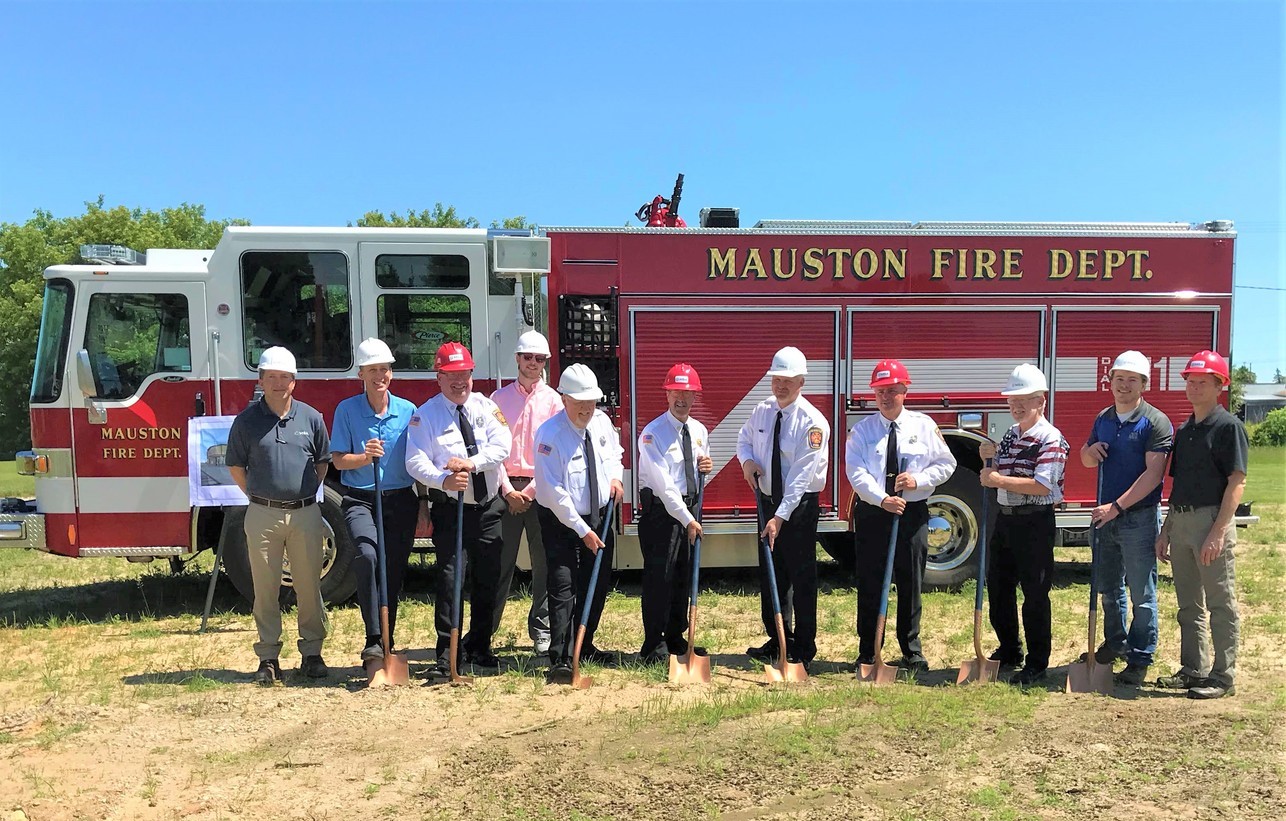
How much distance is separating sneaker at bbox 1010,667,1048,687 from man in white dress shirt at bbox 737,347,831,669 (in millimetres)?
1156

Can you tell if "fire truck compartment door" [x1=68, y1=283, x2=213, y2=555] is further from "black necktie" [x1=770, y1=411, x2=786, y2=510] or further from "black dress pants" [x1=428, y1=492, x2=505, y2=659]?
"black necktie" [x1=770, y1=411, x2=786, y2=510]

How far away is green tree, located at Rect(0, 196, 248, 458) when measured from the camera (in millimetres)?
32938

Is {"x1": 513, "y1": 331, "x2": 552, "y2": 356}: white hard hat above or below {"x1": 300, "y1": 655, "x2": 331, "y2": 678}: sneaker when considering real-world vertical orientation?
above

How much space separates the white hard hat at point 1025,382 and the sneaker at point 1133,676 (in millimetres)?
1715

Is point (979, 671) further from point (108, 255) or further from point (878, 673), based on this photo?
point (108, 255)

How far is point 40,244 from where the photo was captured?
34.7m

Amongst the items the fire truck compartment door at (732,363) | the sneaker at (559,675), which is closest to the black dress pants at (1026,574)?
the fire truck compartment door at (732,363)

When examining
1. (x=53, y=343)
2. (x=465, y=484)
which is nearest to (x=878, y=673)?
(x=465, y=484)

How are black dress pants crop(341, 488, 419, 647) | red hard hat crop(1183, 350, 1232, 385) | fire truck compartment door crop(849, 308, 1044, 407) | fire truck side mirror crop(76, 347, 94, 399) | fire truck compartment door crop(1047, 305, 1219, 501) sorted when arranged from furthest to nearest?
1. fire truck compartment door crop(1047, 305, 1219, 501)
2. fire truck compartment door crop(849, 308, 1044, 407)
3. fire truck side mirror crop(76, 347, 94, 399)
4. black dress pants crop(341, 488, 419, 647)
5. red hard hat crop(1183, 350, 1232, 385)

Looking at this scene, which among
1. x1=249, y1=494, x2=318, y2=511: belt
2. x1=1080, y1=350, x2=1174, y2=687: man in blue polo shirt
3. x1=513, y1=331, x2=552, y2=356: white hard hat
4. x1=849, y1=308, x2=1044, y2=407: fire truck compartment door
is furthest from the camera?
x1=849, y1=308, x2=1044, y2=407: fire truck compartment door

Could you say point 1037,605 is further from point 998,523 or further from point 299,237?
point 299,237

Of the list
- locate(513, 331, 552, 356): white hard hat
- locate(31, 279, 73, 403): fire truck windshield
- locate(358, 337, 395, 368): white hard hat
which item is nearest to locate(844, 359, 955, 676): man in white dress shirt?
locate(513, 331, 552, 356): white hard hat

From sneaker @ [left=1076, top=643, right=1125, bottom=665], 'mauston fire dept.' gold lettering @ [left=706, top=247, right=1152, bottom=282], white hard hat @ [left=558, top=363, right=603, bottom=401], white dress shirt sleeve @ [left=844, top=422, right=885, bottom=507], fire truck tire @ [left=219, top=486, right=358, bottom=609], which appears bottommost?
Result: sneaker @ [left=1076, top=643, right=1125, bottom=665]

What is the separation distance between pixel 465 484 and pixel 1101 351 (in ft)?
18.0
